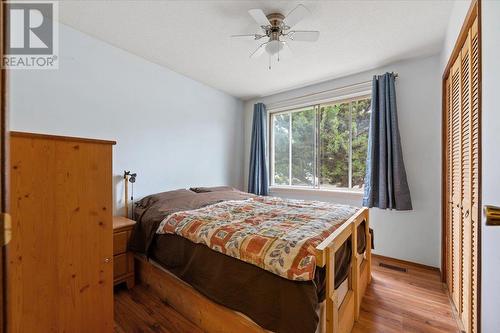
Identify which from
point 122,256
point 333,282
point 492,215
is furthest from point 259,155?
point 492,215

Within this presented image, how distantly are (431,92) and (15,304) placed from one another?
12.7 feet

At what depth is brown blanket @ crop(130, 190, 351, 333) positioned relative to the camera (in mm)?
1188

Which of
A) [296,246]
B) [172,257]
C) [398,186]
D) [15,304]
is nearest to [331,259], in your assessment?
[296,246]

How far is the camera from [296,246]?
4.41 ft

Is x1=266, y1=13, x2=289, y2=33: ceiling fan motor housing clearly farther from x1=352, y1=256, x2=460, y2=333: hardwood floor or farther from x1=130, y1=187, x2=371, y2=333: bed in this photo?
x1=352, y1=256, x2=460, y2=333: hardwood floor

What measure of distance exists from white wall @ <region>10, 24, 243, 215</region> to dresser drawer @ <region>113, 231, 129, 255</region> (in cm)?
55

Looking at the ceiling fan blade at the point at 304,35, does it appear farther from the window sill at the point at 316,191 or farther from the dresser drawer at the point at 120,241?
the dresser drawer at the point at 120,241

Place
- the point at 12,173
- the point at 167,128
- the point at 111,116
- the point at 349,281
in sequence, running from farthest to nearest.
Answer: the point at 167,128, the point at 111,116, the point at 349,281, the point at 12,173

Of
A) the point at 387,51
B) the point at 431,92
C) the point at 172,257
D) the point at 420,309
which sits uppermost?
the point at 387,51

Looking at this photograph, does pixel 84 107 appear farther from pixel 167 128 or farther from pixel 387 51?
pixel 387 51

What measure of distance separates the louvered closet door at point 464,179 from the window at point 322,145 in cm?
107

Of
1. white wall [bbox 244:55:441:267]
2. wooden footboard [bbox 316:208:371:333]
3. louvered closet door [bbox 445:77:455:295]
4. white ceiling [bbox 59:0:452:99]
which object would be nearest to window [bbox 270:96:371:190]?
white wall [bbox 244:55:441:267]

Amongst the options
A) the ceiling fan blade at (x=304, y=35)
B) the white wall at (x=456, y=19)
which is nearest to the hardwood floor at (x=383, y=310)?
the white wall at (x=456, y=19)

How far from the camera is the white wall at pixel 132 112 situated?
2088mm
